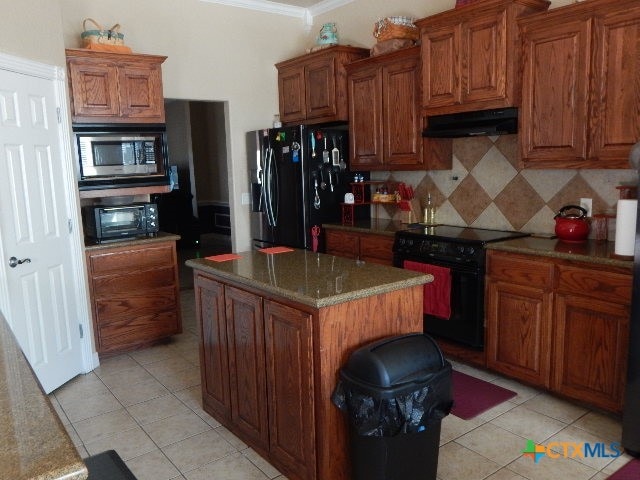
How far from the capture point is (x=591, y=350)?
2.90 metres

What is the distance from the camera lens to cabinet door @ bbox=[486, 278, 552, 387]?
313 centimetres

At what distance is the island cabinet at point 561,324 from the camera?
110 inches

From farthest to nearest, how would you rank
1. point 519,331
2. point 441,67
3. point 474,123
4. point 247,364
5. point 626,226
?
point 441,67
point 474,123
point 519,331
point 626,226
point 247,364

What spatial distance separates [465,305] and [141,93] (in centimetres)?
295

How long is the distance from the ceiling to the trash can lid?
4.06 meters

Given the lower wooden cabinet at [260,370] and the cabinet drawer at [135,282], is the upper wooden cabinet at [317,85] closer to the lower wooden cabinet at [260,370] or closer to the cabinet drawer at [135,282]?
the cabinet drawer at [135,282]

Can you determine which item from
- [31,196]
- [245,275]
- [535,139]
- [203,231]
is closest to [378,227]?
[535,139]

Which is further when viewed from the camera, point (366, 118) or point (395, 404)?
point (366, 118)

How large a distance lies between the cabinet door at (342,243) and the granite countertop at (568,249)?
137cm

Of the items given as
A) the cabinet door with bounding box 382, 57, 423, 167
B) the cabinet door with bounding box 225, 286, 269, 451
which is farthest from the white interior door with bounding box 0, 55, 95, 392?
the cabinet door with bounding box 382, 57, 423, 167

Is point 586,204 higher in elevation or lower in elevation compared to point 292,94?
lower

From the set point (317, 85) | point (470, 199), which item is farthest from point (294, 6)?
point (470, 199)

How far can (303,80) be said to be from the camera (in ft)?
16.6

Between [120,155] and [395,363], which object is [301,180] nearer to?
[120,155]
